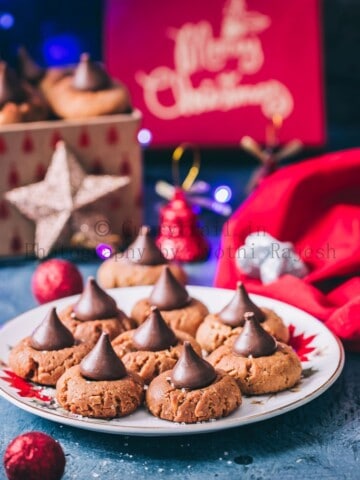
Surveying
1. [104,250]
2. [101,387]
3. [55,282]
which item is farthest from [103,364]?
[104,250]

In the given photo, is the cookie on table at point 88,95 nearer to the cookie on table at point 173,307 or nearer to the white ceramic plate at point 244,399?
the white ceramic plate at point 244,399

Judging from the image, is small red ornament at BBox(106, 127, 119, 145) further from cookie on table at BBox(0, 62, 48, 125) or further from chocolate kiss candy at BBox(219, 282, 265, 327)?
chocolate kiss candy at BBox(219, 282, 265, 327)

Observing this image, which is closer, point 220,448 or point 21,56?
point 220,448

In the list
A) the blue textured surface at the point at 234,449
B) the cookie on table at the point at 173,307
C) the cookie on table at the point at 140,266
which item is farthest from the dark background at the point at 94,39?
the blue textured surface at the point at 234,449

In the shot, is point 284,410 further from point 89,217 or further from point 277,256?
point 89,217

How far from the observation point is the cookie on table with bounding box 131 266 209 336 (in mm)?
1794

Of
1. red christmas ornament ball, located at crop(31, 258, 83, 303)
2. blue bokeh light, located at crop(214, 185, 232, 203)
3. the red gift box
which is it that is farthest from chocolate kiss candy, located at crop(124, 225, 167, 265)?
the red gift box

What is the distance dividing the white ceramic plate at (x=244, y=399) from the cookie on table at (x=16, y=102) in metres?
0.63

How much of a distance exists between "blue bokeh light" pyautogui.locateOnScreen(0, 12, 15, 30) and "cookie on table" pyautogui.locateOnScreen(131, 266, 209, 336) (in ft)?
4.77

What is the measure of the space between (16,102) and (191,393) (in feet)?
3.81

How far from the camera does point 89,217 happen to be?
94.7 inches

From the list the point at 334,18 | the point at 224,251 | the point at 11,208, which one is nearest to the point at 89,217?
the point at 11,208

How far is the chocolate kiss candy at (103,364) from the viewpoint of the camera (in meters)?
1.51

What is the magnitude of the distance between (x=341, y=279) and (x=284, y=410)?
69 centimetres
